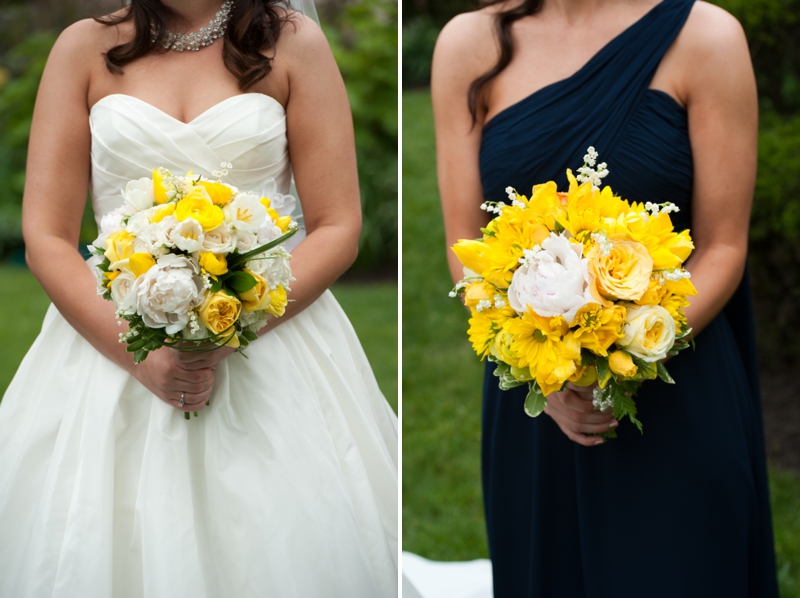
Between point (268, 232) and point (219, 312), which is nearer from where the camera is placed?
point (219, 312)

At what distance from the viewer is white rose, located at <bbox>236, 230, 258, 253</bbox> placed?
214cm

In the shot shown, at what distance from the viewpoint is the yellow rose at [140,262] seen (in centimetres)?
207

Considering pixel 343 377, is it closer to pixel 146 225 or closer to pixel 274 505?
pixel 274 505

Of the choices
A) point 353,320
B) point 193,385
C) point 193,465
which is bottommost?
point 353,320

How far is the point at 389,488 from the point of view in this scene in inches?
115

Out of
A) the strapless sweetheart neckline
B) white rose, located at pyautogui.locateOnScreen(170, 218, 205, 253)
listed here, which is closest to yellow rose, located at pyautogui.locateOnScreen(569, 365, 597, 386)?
white rose, located at pyautogui.locateOnScreen(170, 218, 205, 253)

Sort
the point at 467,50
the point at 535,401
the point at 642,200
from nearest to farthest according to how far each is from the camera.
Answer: the point at 535,401
the point at 642,200
the point at 467,50

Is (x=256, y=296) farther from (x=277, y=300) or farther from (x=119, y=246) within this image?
(x=119, y=246)

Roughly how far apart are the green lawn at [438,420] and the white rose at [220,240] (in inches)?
127

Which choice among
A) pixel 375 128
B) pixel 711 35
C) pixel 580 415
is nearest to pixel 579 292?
pixel 580 415

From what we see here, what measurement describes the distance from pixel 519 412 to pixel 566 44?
1.31 meters

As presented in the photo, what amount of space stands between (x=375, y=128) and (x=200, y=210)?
327 inches

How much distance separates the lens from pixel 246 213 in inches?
85.4

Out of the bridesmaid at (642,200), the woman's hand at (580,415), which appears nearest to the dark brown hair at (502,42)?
the bridesmaid at (642,200)
